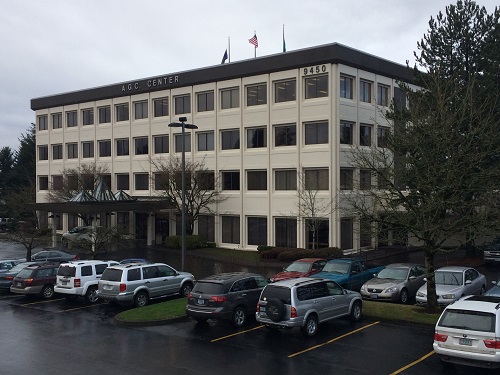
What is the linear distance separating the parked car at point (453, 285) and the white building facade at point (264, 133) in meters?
13.0

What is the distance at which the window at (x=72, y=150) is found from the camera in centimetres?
5947

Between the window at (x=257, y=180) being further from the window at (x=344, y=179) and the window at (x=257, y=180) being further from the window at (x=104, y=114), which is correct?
the window at (x=104, y=114)

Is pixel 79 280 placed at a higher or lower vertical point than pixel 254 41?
lower

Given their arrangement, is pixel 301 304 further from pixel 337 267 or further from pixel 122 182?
pixel 122 182

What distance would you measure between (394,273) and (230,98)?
84.8 ft

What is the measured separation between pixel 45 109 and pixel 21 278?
42.5 meters

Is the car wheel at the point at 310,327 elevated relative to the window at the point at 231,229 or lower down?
lower down

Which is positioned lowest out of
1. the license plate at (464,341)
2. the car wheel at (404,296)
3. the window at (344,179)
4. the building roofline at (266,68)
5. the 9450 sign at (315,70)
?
the car wheel at (404,296)

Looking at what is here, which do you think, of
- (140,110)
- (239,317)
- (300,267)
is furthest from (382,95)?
(239,317)

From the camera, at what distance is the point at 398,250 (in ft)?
135

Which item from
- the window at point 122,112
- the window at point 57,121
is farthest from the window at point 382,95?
the window at point 57,121

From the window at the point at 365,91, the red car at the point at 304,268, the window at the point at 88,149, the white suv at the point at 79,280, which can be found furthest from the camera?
the window at the point at 88,149

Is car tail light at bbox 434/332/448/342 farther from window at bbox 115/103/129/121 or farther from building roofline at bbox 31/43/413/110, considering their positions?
window at bbox 115/103/129/121

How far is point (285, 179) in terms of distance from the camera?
4112 centimetres
